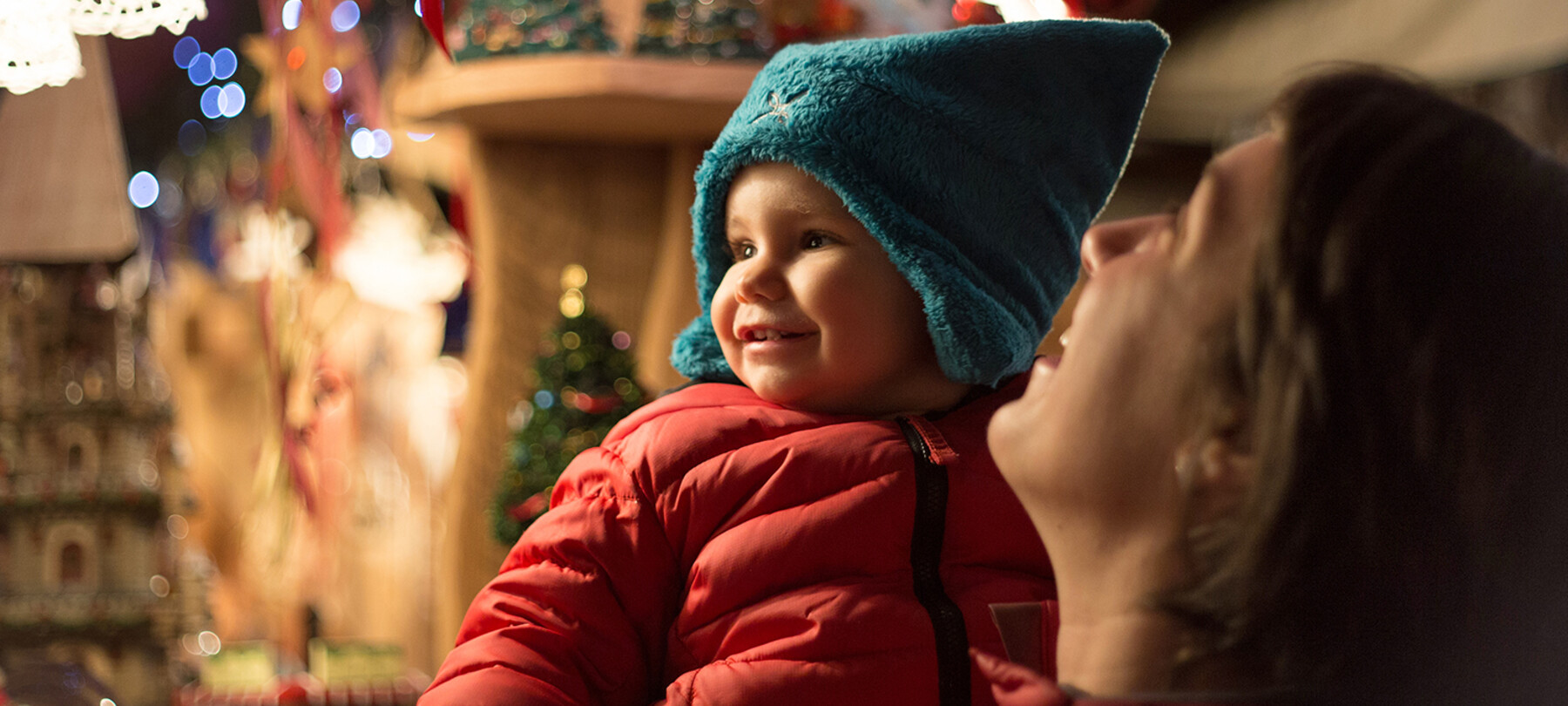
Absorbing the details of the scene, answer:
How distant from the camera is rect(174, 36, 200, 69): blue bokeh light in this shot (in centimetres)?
230

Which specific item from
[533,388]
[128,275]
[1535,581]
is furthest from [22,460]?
[1535,581]

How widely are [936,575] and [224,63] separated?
7.29 feet

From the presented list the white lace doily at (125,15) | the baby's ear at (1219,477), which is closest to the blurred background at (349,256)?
the white lace doily at (125,15)

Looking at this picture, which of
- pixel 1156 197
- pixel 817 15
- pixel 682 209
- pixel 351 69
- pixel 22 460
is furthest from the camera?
pixel 351 69

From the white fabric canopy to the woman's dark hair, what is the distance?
0.16 feet

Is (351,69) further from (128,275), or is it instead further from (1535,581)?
(1535,581)

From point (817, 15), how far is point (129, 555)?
1042 mm

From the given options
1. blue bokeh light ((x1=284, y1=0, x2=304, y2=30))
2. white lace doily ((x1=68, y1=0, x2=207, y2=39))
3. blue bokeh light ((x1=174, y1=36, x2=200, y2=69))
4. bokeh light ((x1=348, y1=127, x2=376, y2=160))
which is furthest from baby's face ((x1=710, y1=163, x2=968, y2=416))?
bokeh light ((x1=348, y1=127, x2=376, y2=160))

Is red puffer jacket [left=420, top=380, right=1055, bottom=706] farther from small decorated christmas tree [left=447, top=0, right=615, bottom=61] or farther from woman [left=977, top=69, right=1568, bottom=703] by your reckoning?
small decorated christmas tree [left=447, top=0, right=615, bottom=61]

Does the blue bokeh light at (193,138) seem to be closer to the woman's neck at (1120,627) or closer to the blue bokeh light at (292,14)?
→ the blue bokeh light at (292,14)

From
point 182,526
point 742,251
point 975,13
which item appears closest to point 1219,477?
point 742,251

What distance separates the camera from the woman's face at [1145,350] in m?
0.42

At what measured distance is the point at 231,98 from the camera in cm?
276

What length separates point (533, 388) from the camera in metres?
1.84
